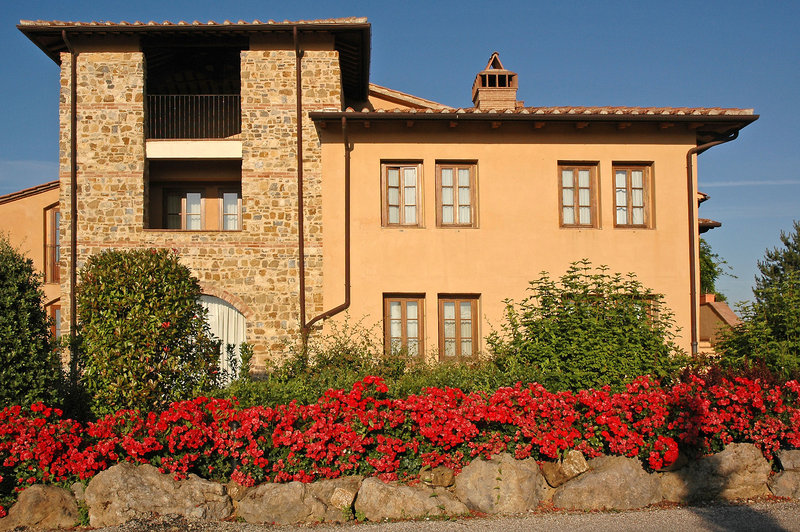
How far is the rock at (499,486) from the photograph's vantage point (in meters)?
7.64

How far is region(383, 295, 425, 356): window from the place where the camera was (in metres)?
13.2

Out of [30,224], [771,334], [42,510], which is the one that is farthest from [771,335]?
[30,224]

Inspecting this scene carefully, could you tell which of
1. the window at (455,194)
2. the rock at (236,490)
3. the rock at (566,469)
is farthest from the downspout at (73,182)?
the rock at (566,469)

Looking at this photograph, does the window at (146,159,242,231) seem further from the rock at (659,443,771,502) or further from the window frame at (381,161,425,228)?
the rock at (659,443,771,502)

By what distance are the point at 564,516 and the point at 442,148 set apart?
7913 millimetres

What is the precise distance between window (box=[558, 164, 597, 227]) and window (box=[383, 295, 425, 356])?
11.3ft

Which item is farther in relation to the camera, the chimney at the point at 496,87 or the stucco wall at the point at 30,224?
the stucco wall at the point at 30,224

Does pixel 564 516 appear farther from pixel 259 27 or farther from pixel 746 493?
pixel 259 27

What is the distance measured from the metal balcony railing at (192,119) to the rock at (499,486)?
10.2m

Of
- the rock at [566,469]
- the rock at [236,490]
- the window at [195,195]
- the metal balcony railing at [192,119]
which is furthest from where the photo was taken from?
the metal balcony railing at [192,119]

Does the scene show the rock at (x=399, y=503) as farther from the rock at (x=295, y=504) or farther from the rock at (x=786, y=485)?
the rock at (x=786, y=485)

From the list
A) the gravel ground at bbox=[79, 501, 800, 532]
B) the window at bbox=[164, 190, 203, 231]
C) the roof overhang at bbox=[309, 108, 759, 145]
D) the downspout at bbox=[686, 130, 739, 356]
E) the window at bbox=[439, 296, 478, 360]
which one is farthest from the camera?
the window at bbox=[164, 190, 203, 231]

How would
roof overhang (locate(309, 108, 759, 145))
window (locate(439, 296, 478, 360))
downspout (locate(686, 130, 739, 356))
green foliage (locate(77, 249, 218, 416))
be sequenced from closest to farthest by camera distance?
green foliage (locate(77, 249, 218, 416)), roof overhang (locate(309, 108, 759, 145)), window (locate(439, 296, 478, 360)), downspout (locate(686, 130, 739, 356))

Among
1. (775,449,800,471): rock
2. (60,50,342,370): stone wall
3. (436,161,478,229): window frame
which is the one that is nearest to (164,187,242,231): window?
(60,50,342,370): stone wall
